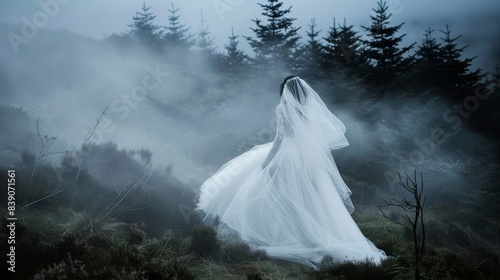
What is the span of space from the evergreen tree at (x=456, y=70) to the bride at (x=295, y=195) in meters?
9.23

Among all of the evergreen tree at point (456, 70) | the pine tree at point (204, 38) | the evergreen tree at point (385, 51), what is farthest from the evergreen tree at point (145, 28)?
the evergreen tree at point (456, 70)

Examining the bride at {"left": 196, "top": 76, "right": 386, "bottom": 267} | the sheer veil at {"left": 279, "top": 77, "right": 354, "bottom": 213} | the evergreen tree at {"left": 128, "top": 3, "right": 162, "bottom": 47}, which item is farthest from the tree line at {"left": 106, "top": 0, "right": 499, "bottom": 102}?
the bride at {"left": 196, "top": 76, "right": 386, "bottom": 267}

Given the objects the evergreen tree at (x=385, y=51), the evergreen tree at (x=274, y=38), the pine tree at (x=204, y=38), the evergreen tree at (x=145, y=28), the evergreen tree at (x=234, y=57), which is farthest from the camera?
the pine tree at (x=204, y=38)

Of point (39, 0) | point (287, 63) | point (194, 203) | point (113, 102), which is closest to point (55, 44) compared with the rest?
point (39, 0)

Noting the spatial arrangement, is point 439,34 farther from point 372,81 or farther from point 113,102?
point 113,102

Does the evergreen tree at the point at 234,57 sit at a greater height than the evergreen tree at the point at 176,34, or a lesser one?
lesser

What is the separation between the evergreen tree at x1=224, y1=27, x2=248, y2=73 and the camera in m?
15.9

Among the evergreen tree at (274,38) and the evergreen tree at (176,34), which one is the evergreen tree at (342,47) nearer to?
the evergreen tree at (274,38)

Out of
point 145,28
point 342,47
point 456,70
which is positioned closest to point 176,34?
point 145,28

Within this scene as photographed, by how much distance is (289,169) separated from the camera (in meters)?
5.14

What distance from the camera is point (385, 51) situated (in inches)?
517

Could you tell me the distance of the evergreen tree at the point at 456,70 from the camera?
1221 centimetres

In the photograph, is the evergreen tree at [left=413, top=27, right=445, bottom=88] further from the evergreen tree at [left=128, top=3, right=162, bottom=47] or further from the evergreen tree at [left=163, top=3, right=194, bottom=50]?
the evergreen tree at [left=128, top=3, right=162, bottom=47]

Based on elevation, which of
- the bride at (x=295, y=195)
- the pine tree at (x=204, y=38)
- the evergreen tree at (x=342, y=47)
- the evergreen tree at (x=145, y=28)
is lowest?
the bride at (x=295, y=195)
